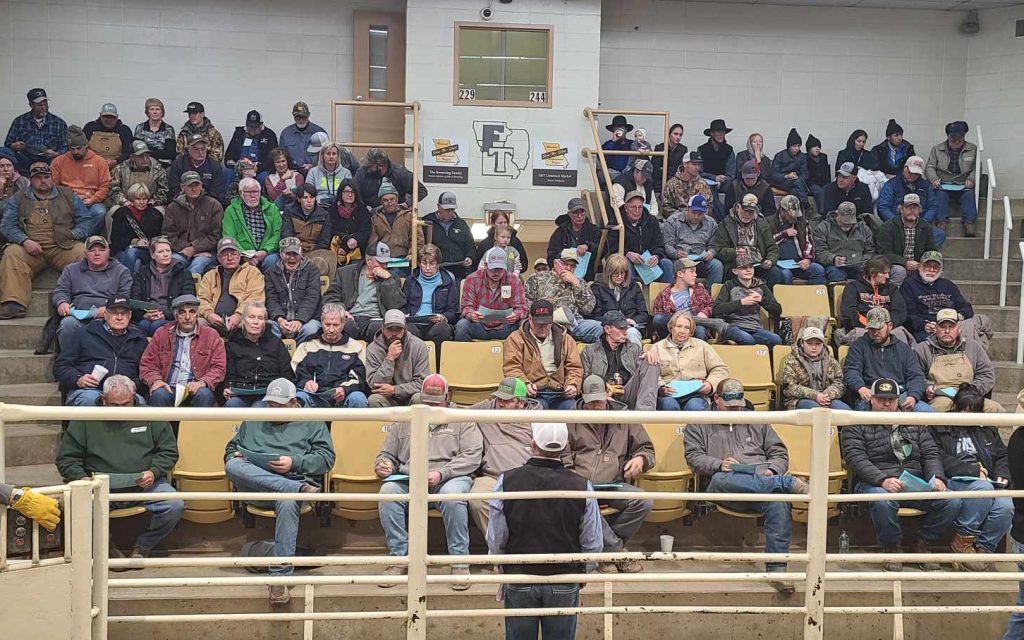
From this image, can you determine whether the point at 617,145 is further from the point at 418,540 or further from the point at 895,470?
the point at 418,540

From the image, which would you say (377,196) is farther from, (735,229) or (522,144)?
(735,229)

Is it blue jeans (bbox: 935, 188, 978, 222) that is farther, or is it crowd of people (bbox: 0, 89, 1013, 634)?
blue jeans (bbox: 935, 188, 978, 222)

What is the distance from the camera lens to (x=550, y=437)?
4.17 meters

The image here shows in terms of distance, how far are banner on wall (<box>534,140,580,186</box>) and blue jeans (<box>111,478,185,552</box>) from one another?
627 cm

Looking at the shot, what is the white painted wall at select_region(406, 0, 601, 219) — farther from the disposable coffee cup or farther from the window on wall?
the disposable coffee cup

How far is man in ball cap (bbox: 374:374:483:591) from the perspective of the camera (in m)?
5.74

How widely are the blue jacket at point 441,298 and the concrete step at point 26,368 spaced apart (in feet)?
9.15

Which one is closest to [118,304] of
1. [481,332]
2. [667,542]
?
[481,332]

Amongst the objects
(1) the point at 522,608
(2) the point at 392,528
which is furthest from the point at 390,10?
(1) the point at 522,608

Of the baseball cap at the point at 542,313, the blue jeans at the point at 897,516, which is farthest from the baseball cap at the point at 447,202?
the blue jeans at the point at 897,516

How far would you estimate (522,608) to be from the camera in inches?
159

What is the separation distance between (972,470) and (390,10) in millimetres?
8257

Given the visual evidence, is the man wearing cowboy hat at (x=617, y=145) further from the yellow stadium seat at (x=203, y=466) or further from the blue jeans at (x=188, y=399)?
the yellow stadium seat at (x=203, y=466)

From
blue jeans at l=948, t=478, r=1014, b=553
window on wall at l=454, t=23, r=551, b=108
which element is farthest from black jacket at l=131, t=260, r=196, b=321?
blue jeans at l=948, t=478, r=1014, b=553
